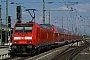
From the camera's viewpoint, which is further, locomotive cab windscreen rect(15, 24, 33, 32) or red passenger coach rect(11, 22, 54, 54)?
locomotive cab windscreen rect(15, 24, 33, 32)

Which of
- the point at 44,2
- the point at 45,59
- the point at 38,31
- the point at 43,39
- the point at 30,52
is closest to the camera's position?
the point at 45,59

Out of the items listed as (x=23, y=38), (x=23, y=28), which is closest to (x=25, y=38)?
(x=23, y=38)

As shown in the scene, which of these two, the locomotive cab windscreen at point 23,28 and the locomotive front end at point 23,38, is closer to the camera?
the locomotive front end at point 23,38

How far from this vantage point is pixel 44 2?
42.8 m

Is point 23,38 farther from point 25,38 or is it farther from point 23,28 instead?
point 23,28

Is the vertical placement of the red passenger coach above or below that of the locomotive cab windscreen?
below

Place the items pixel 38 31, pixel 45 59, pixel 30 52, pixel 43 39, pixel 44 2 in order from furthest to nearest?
pixel 44 2
pixel 43 39
pixel 38 31
pixel 30 52
pixel 45 59

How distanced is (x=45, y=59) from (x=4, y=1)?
21.7 meters

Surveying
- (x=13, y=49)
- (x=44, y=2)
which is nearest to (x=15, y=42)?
(x=13, y=49)

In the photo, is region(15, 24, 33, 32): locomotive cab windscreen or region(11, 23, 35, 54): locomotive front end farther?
region(15, 24, 33, 32): locomotive cab windscreen

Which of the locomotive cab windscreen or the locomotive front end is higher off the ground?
the locomotive cab windscreen

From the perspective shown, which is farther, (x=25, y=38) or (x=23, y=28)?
(x=23, y=28)

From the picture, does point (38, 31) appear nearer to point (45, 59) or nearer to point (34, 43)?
point (34, 43)

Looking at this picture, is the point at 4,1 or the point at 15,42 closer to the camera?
the point at 15,42
